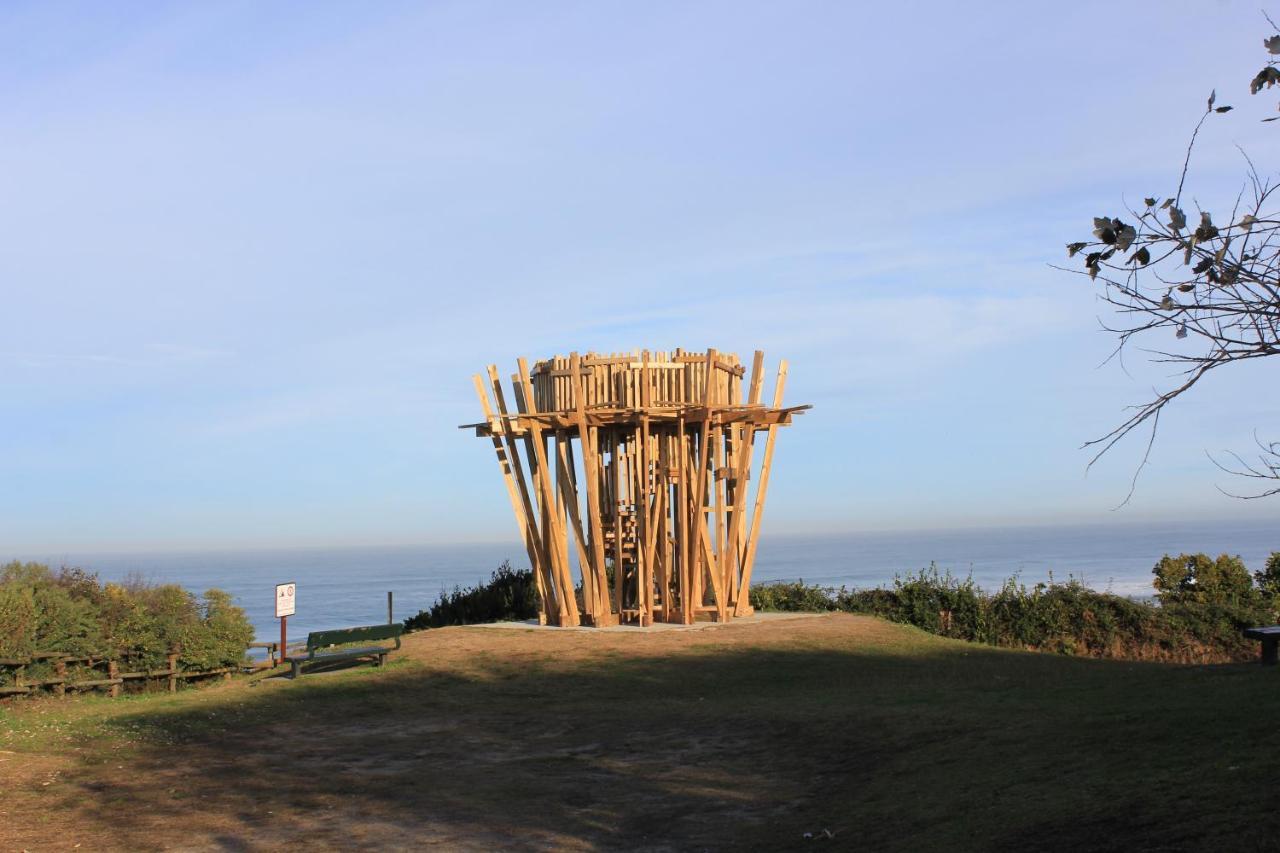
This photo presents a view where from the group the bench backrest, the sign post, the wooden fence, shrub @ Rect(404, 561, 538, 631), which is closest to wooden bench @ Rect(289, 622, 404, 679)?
the bench backrest

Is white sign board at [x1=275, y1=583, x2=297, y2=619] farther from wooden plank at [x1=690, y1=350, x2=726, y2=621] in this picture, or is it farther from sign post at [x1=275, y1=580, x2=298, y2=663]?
wooden plank at [x1=690, y1=350, x2=726, y2=621]

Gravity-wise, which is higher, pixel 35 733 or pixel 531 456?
pixel 531 456

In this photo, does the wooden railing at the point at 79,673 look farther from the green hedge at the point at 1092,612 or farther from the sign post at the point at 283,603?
the green hedge at the point at 1092,612

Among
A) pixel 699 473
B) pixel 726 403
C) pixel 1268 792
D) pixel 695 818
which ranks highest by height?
pixel 726 403

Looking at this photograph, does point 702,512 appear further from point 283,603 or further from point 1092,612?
point 1092,612

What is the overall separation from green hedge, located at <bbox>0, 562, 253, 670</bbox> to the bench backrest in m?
1.69

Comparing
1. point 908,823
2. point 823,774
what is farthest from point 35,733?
point 908,823

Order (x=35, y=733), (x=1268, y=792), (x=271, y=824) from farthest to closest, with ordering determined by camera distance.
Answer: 1. (x=35, y=733)
2. (x=271, y=824)
3. (x=1268, y=792)

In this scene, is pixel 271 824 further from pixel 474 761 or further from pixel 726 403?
pixel 726 403

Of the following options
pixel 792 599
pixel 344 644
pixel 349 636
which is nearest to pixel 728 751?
pixel 344 644

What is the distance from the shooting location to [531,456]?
750 inches

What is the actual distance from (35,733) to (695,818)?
6826mm

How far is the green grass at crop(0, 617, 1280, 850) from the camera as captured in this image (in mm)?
6754

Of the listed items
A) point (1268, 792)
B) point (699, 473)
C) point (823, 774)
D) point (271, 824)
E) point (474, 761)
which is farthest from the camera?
point (699, 473)
